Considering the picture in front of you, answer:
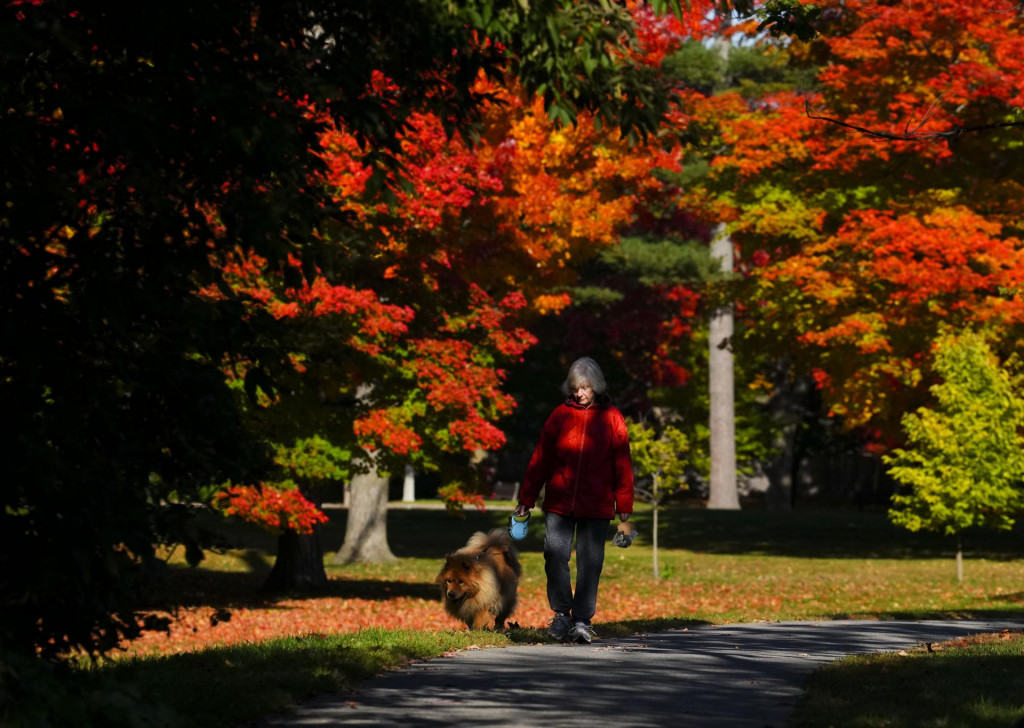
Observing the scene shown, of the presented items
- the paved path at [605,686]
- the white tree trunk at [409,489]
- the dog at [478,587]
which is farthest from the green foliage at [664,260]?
the paved path at [605,686]

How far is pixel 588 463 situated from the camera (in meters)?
10.2

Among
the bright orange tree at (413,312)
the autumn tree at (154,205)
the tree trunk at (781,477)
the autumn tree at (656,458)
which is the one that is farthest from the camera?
the tree trunk at (781,477)

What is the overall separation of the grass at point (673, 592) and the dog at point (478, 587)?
101cm

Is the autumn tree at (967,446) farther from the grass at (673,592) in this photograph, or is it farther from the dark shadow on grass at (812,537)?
the dark shadow on grass at (812,537)

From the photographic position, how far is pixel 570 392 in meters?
10.4

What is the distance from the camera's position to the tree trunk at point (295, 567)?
76.1 feet

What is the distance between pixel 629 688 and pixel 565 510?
2.60 m

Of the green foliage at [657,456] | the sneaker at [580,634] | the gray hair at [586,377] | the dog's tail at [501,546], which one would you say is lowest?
the sneaker at [580,634]

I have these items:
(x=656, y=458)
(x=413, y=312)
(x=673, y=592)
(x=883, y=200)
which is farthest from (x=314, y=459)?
(x=883, y=200)

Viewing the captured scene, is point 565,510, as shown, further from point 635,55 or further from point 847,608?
point 847,608

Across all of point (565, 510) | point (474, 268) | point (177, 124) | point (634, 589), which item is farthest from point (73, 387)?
point (474, 268)

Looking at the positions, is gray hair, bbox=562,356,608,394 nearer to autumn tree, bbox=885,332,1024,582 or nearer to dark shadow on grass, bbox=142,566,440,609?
dark shadow on grass, bbox=142,566,440,609

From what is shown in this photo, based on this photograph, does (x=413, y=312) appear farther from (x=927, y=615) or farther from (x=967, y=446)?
(x=967, y=446)

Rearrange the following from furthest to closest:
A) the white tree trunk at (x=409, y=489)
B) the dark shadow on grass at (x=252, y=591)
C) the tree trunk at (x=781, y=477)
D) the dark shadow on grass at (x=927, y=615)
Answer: the white tree trunk at (x=409, y=489) → the tree trunk at (x=781, y=477) → the dark shadow on grass at (x=252, y=591) → the dark shadow on grass at (x=927, y=615)
